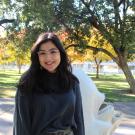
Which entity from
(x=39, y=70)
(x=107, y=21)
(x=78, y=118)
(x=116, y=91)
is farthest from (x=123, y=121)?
(x=116, y=91)

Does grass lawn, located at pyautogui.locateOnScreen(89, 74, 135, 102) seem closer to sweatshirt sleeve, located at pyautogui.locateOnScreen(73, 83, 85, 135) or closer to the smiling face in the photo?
sweatshirt sleeve, located at pyautogui.locateOnScreen(73, 83, 85, 135)

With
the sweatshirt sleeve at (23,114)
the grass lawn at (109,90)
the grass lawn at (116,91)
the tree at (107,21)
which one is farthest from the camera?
the tree at (107,21)

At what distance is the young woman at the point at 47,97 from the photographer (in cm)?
289

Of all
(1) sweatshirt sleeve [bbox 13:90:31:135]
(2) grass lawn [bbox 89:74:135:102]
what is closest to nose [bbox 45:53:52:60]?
(1) sweatshirt sleeve [bbox 13:90:31:135]

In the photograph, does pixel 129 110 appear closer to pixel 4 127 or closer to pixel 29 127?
pixel 4 127

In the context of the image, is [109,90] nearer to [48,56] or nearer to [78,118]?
[78,118]

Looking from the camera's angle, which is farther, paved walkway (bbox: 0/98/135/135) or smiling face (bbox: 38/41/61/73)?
paved walkway (bbox: 0/98/135/135)

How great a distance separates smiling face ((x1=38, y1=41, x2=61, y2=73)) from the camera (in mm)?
2992

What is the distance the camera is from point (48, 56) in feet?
9.86

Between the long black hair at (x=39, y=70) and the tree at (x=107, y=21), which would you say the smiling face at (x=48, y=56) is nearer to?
the long black hair at (x=39, y=70)

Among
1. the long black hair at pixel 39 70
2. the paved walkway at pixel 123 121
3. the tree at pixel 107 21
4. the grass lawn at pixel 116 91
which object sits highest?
the tree at pixel 107 21

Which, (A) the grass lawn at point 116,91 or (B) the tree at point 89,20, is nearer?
(A) the grass lawn at point 116,91

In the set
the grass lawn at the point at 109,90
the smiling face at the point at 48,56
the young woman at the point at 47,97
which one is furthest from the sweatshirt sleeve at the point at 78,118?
the grass lawn at the point at 109,90

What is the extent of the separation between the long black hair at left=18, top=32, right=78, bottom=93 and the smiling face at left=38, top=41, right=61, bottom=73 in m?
0.02
